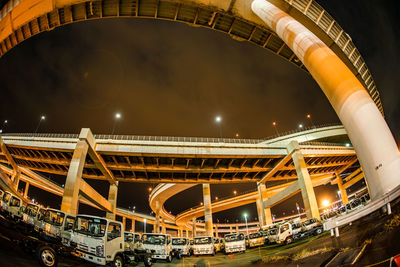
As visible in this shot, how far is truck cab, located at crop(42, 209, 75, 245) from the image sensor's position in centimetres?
1073

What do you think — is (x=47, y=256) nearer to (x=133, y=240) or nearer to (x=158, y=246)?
(x=158, y=246)

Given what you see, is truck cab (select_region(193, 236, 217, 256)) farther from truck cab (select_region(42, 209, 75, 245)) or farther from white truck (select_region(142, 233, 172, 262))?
truck cab (select_region(42, 209, 75, 245))

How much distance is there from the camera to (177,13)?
1606 cm

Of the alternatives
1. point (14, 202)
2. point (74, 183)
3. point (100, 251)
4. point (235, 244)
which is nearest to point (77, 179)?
point (74, 183)

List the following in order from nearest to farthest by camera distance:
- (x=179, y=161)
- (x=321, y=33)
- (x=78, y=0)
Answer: (x=321, y=33), (x=78, y=0), (x=179, y=161)

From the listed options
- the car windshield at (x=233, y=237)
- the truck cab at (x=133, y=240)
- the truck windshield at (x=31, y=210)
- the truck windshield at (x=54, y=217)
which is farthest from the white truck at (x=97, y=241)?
the car windshield at (x=233, y=237)

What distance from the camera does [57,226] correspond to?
37.7ft

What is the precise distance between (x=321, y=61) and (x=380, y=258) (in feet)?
25.0

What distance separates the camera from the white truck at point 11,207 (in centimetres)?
1249

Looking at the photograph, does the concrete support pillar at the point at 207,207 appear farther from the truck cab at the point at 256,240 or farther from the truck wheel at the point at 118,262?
the truck wheel at the point at 118,262

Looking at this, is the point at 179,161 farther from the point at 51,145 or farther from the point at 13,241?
the point at 13,241

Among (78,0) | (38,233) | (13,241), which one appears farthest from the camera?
(78,0)

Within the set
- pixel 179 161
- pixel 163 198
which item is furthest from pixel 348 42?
pixel 163 198

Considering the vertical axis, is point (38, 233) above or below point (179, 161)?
below
